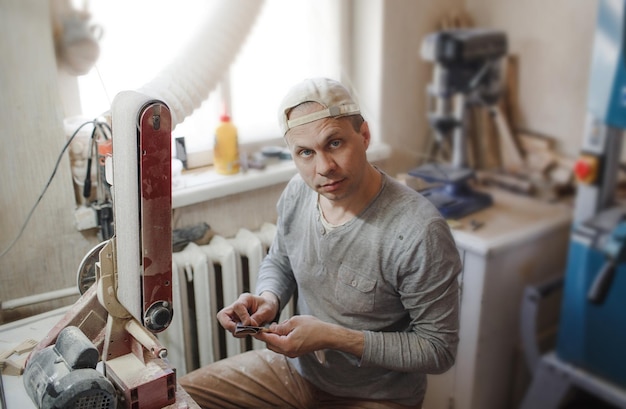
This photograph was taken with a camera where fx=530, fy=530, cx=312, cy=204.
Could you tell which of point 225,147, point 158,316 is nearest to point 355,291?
point 158,316

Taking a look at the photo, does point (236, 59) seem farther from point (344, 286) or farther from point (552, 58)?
point (552, 58)

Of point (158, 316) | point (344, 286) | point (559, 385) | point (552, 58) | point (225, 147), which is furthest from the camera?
point (552, 58)

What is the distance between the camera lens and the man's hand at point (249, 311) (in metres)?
1.01

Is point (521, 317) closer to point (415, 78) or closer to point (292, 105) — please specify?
point (415, 78)

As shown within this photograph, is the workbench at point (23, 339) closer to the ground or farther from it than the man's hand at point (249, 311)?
closer to the ground

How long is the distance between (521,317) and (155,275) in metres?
1.27

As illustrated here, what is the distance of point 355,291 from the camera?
3.48 ft

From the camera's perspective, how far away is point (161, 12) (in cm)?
135

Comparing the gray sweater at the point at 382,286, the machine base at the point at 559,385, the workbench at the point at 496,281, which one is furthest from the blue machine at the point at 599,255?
the gray sweater at the point at 382,286

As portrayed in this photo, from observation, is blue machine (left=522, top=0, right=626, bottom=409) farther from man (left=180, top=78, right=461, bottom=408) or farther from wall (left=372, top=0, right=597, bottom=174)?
man (left=180, top=78, right=461, bottom=408)

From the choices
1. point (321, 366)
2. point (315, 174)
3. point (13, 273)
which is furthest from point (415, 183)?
point (13, 273)

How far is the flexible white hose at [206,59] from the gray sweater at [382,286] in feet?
1.07

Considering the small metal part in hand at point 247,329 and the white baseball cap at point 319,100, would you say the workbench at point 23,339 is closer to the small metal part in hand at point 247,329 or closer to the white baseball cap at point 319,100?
the small metal part in hand at point 247,329

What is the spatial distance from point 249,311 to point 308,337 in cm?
16
